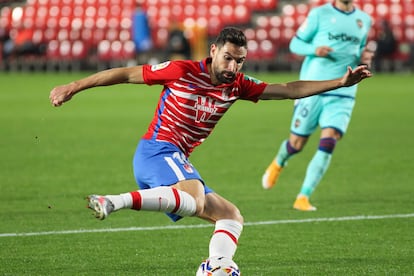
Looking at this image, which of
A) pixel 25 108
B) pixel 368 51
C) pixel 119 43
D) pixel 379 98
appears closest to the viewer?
pixel 368 51

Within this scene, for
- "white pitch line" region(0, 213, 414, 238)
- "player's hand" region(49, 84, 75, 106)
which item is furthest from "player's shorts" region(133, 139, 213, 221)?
"white pitch line" region(0, 213, 414, 238)

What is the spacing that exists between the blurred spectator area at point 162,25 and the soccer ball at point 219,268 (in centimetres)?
2627

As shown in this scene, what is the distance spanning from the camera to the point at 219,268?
231 inches

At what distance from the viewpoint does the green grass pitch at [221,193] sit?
23.5 ft

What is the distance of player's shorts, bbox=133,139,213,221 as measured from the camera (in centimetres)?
607

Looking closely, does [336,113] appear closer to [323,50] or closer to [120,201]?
[323,50]

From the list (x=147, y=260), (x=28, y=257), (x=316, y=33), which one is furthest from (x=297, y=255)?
(x=316, y=33)

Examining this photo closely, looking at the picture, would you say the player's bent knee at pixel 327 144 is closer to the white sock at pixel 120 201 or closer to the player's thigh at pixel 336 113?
the player's thigh at pixel 336 113

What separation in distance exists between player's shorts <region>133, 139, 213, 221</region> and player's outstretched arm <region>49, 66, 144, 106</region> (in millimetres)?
459

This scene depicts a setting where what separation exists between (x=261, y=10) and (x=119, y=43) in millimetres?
5291

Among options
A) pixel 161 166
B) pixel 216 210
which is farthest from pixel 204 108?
pixel 216 210

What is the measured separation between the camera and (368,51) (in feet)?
32.9

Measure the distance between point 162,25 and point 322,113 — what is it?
2450cm

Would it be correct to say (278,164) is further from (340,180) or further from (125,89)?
(125,89)
